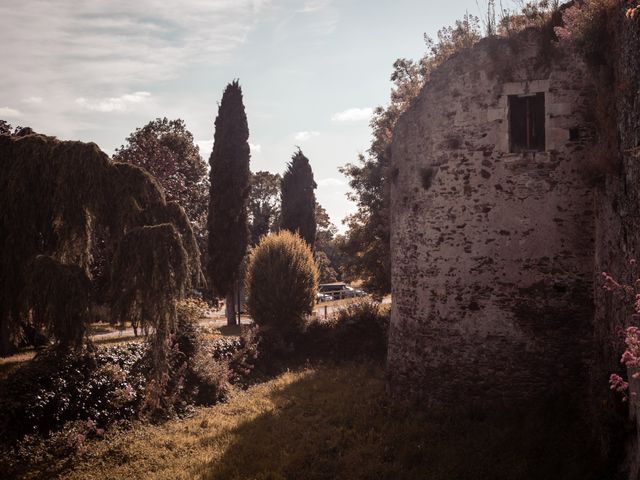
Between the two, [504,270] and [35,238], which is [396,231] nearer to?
[504,270]

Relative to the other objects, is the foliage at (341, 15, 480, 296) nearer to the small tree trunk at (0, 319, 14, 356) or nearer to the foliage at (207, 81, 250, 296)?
the foliage at (207, 81, 250, 296)

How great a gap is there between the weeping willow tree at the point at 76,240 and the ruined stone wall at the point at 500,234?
16.7 ft

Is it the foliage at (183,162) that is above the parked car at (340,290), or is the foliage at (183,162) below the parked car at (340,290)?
above

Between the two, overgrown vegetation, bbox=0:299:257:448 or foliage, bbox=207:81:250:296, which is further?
foliage, bbox=207:81:250:296

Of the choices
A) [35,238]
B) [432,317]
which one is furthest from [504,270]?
[35,238]

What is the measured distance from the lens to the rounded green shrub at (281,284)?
17000mm

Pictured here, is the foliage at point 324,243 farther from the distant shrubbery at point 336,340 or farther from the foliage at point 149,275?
the foliage at point 149,275

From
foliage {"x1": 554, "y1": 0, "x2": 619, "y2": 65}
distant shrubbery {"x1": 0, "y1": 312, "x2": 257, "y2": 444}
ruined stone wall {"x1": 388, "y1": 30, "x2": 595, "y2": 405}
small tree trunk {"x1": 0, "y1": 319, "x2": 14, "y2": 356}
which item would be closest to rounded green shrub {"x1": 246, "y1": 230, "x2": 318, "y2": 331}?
distant shrubbery {"x1": 0, "y1": 312, "x2": 257, "y2": 444}

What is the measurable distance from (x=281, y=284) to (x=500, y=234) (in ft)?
32.4

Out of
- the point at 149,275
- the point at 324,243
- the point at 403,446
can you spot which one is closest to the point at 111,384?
the point at 149,275

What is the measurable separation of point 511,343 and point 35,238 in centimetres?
960

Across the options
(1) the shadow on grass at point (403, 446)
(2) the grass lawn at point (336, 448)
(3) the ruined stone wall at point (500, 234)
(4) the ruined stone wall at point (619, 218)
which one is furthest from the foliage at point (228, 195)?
(4) the ruined stone wall at point (619, 218)

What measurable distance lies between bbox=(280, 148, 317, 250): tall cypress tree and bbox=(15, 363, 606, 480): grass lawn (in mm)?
18224

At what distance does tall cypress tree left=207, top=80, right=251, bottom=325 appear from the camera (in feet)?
70.2
